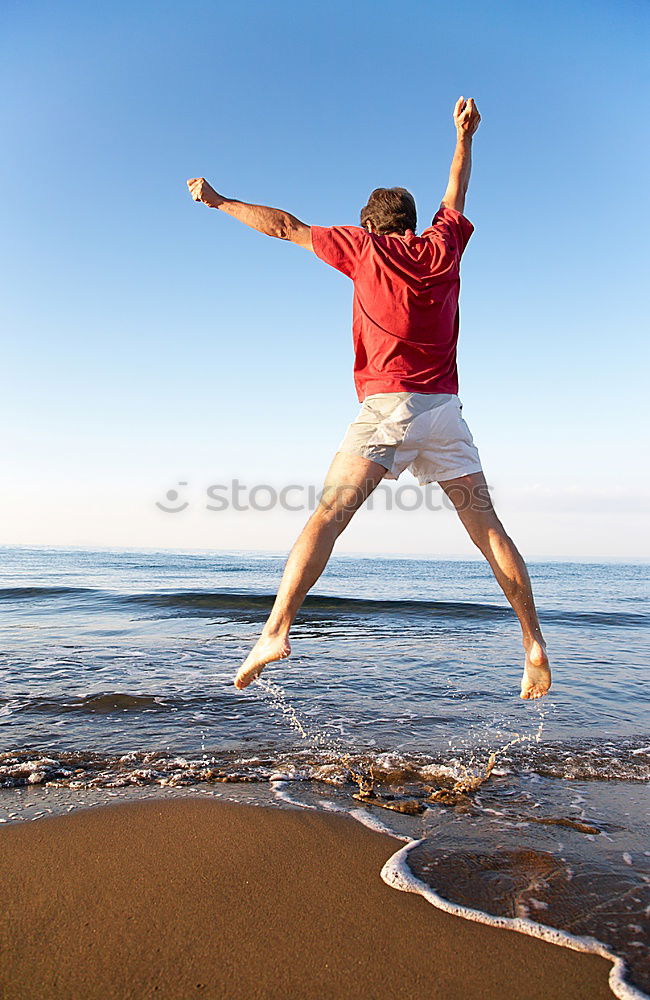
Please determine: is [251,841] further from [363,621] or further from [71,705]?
[363,621]

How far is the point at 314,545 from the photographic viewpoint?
3.01 metres

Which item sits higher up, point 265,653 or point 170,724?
point 265,653

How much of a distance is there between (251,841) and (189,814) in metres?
0.38

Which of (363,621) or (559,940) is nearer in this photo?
(559,940)

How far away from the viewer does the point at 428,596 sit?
54.8ft

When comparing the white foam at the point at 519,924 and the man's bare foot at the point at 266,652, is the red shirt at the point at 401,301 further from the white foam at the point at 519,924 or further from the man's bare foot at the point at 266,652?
the white foam at the point at 519,924

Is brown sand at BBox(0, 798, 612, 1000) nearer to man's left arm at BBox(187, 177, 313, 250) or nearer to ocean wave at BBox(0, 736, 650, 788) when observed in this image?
ocean wave at BBox(0, 736, 650, 788)

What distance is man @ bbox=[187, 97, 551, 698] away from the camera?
3.06 m

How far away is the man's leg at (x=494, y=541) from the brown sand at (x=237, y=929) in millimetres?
1328

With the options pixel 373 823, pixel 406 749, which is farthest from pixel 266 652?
pixel 406 749

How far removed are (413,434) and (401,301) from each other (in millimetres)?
640

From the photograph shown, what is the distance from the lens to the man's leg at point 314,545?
3.00m

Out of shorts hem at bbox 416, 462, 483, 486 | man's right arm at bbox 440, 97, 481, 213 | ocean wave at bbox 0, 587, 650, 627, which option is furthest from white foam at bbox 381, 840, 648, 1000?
ocean wave at bbox 0, 587, 650, 627

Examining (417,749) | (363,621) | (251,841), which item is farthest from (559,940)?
(363,621)
